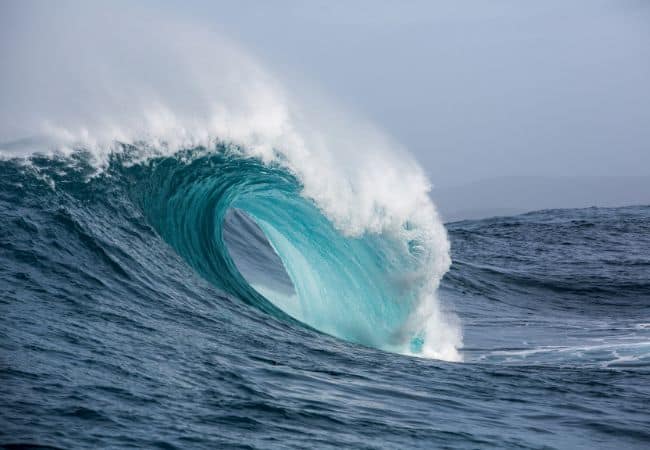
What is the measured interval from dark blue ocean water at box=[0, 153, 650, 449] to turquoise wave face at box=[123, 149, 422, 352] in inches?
1.8

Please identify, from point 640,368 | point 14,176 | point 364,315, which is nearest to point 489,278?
point 364,315

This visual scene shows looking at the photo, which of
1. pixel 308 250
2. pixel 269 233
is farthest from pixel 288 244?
pixel 308 250

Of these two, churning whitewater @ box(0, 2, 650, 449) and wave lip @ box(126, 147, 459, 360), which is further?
wave lip @ box(126, 147, 459, 360)

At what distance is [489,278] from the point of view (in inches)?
745

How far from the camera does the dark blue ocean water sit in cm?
562

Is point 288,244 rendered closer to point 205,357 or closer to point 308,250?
point 308,250

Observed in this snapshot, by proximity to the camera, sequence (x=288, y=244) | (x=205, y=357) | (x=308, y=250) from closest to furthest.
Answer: (x=205, y=357), (x=308, y=250), (x=288, y=244)

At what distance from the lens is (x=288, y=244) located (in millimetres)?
13586

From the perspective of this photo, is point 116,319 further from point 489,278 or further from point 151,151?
point 489,278

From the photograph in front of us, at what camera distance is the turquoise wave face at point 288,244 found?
11.2 metres

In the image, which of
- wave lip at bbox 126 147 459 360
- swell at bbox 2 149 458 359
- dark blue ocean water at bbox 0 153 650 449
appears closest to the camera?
dark blue ocean water at bbox 0 153 650 449

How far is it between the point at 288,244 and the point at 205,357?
6411mm

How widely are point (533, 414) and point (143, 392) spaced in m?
3.31

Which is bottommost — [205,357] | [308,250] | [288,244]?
[205,357]
